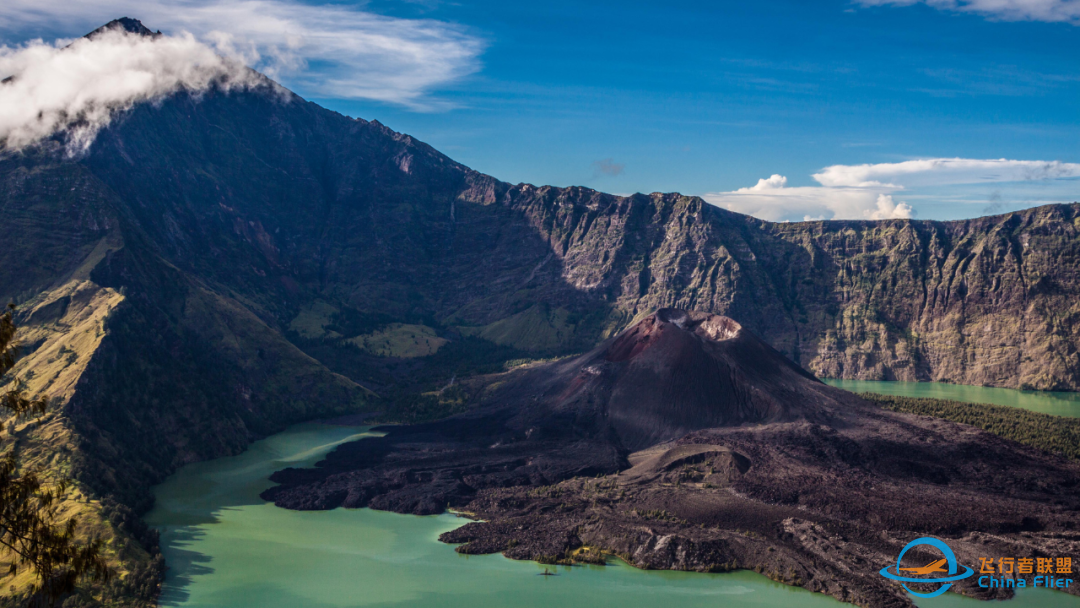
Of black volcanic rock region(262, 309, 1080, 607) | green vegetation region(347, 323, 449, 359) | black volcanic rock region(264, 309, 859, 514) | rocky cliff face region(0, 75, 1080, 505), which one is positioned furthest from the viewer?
green vegetation region(347, 323, 449, 359)

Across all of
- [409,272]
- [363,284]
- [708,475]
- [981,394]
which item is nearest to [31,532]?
[708,475]

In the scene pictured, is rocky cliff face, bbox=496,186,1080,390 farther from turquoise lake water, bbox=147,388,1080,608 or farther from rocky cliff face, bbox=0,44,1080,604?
turquoise lake water, bbox=147,388,1080,608

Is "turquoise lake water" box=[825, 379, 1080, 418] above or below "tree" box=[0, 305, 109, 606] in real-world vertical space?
below

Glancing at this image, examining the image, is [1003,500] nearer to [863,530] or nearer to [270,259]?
[863,530]

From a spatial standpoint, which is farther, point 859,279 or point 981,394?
point 859,279

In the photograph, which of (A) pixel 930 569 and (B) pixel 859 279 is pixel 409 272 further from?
(A) pixel 930 569

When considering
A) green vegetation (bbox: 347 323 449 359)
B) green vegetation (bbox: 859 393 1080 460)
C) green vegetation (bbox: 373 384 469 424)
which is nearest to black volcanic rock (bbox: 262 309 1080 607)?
green vegetation (bbox: 373 384 469 424)

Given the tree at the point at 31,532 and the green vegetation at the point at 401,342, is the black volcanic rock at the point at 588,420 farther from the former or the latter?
the green vegetation at the point at 401,342

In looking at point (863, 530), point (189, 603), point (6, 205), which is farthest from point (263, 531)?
point (6, 205)
